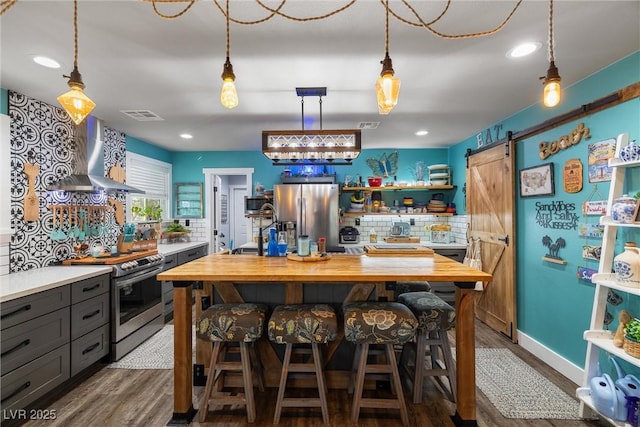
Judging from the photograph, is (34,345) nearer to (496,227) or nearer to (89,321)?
(89,321)

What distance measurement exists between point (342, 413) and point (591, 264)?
225 cm

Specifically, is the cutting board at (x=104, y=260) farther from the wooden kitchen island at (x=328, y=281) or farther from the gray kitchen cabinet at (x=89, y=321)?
the wooden kitchen island at (x=328, y=281)

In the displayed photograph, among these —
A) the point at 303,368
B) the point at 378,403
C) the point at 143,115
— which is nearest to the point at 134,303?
the point at 143,115

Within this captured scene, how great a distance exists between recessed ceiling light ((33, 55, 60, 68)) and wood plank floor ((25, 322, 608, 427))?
2462 millimetres

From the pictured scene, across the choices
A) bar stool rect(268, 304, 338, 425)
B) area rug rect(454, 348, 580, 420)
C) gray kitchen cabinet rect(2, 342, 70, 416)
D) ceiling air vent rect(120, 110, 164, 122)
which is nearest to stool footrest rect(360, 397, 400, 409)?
bar stool rect(268, 304, 338, 425)

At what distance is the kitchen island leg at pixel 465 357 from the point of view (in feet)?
6.39

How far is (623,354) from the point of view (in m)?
1.84

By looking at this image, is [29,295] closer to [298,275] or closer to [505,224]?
[298,275]

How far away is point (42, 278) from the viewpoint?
2.40m

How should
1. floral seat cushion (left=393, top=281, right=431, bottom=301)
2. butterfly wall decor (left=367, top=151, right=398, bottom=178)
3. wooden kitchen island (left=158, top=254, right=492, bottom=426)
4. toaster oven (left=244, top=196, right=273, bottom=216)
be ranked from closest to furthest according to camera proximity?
wooden kitchen island (left=158, top=254, right=492, bottom=426)
floral seat cushion (left=393, top=281, right=431, bottom=301)
toaster oven (left=244, top=196, right=273, bottom=216)
butterfly wall decor (left=367, top=151, right=398, bottom=178)

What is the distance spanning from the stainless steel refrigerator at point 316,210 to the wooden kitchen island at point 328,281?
91.3 inches

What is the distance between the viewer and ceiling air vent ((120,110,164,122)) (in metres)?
3.20

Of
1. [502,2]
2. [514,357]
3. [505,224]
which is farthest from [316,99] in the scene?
[514,357]

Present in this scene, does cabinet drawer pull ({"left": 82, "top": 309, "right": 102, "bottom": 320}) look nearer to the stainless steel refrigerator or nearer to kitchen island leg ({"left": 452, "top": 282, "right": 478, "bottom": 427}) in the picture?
the stainless steel refrigerator
